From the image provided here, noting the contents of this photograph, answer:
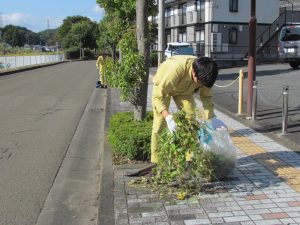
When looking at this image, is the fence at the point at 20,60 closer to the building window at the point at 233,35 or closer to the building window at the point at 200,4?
the building window at the point at 200,4

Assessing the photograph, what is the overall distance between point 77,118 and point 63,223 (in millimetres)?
7281

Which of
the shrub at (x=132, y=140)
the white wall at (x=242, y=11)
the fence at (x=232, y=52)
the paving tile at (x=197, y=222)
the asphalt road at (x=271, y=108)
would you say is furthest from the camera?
the white wall at (x=242, y=11)

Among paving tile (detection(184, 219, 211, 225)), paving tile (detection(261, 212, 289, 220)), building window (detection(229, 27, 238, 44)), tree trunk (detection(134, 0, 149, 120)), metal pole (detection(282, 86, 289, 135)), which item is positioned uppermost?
building window (detection(229, 27, 238, 44))

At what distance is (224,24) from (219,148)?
3763cm

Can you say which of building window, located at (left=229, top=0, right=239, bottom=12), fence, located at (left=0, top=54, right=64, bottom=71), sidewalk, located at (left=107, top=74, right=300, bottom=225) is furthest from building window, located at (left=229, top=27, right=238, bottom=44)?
sidewalk, located at (left=107, top=74, right=300, bottom=225)

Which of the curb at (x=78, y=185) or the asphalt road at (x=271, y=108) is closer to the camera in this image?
the curb at (x=78, y=185)

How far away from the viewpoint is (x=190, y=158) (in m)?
5.03

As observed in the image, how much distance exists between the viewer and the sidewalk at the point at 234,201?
4344 mm

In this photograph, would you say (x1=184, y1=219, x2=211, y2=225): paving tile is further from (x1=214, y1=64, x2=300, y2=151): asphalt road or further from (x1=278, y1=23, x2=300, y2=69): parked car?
(x1=278, y1=23, x2=300, y2=69): parked car

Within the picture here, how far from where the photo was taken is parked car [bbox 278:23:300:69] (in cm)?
2628

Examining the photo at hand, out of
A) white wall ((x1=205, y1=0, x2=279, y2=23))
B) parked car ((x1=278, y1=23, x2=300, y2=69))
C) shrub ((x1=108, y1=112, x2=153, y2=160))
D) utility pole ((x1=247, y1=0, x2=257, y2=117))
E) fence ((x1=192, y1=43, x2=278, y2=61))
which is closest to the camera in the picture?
shrub ((x1=108, y1=112, x2=153, y2=160))

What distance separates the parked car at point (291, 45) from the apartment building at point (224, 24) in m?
11.6

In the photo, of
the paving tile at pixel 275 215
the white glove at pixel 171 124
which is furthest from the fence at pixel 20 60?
the paving tile at pixel 275 215

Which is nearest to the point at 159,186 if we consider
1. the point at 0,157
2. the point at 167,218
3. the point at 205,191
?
the point at 205,191
